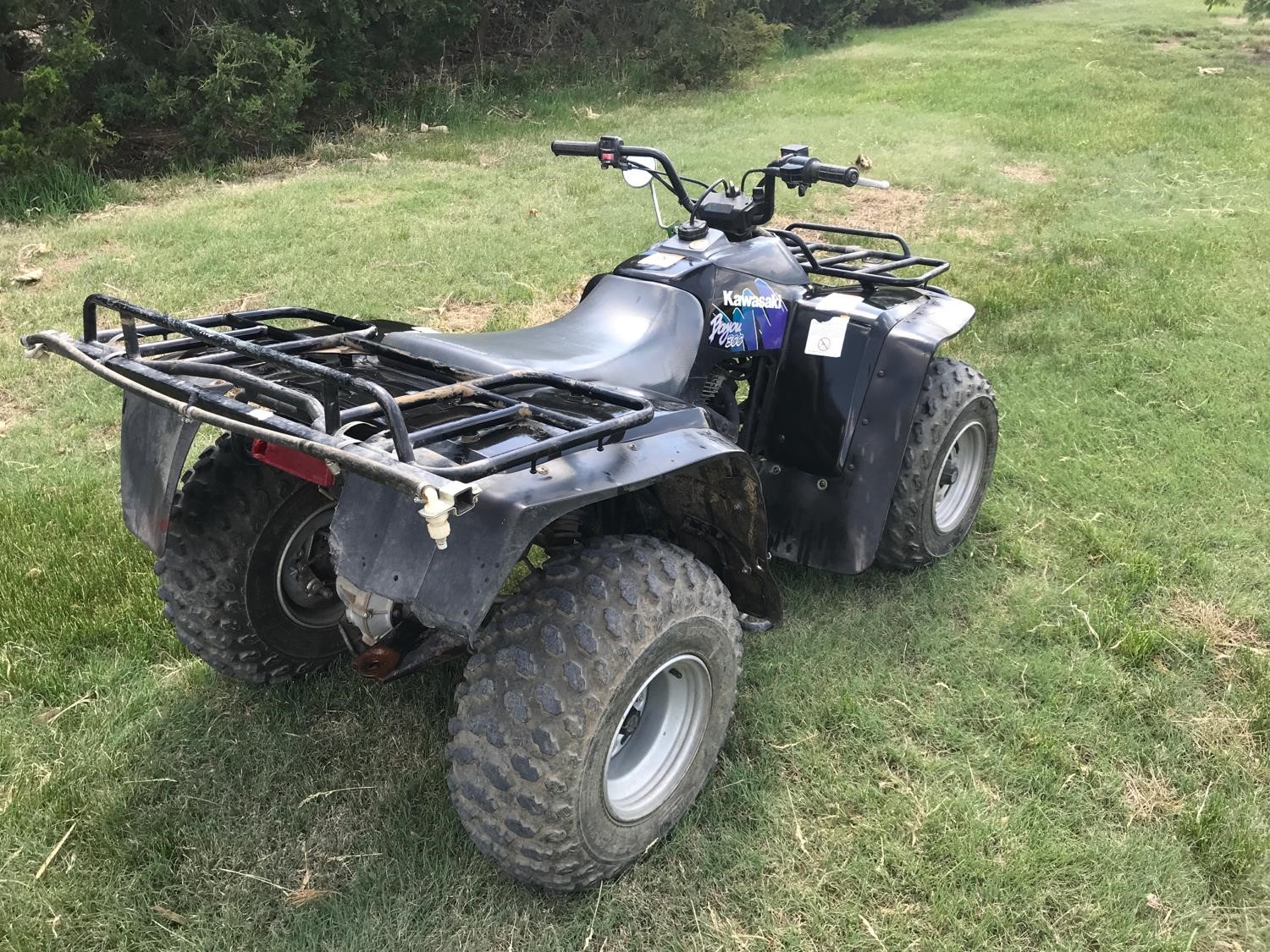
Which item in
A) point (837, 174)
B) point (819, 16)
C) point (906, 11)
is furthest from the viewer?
point (906, 11)

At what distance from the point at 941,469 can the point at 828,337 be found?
2.45 ft

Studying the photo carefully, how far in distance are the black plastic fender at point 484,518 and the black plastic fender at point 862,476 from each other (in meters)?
0.85

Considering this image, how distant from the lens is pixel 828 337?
3.24 meters

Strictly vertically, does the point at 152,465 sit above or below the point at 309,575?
above

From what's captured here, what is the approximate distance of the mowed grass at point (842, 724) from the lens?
241 centimetres

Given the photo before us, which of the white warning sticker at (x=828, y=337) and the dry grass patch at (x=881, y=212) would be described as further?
the dry grass patch at (x=881, y=212)

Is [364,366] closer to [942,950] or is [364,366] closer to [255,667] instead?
[255,667]

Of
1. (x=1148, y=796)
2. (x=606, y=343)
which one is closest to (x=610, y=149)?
(x=606, y=343)

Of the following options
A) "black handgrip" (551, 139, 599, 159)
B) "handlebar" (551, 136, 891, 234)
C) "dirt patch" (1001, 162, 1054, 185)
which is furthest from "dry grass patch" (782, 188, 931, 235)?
"black handgrip" (551, 139, 599, 159)

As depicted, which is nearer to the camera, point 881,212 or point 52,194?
point 52,194

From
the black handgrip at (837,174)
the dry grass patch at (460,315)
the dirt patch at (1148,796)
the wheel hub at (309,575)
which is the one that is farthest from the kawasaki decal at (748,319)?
the dry grass patch at (460,315)

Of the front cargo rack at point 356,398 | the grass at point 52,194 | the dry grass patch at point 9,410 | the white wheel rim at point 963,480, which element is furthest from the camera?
the grass at point 52,194

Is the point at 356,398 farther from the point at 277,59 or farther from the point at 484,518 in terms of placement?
the point at 277,59

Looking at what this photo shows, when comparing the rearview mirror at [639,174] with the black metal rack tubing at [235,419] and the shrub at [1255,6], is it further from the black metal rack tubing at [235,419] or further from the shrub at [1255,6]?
the shrub at [1255,6]
